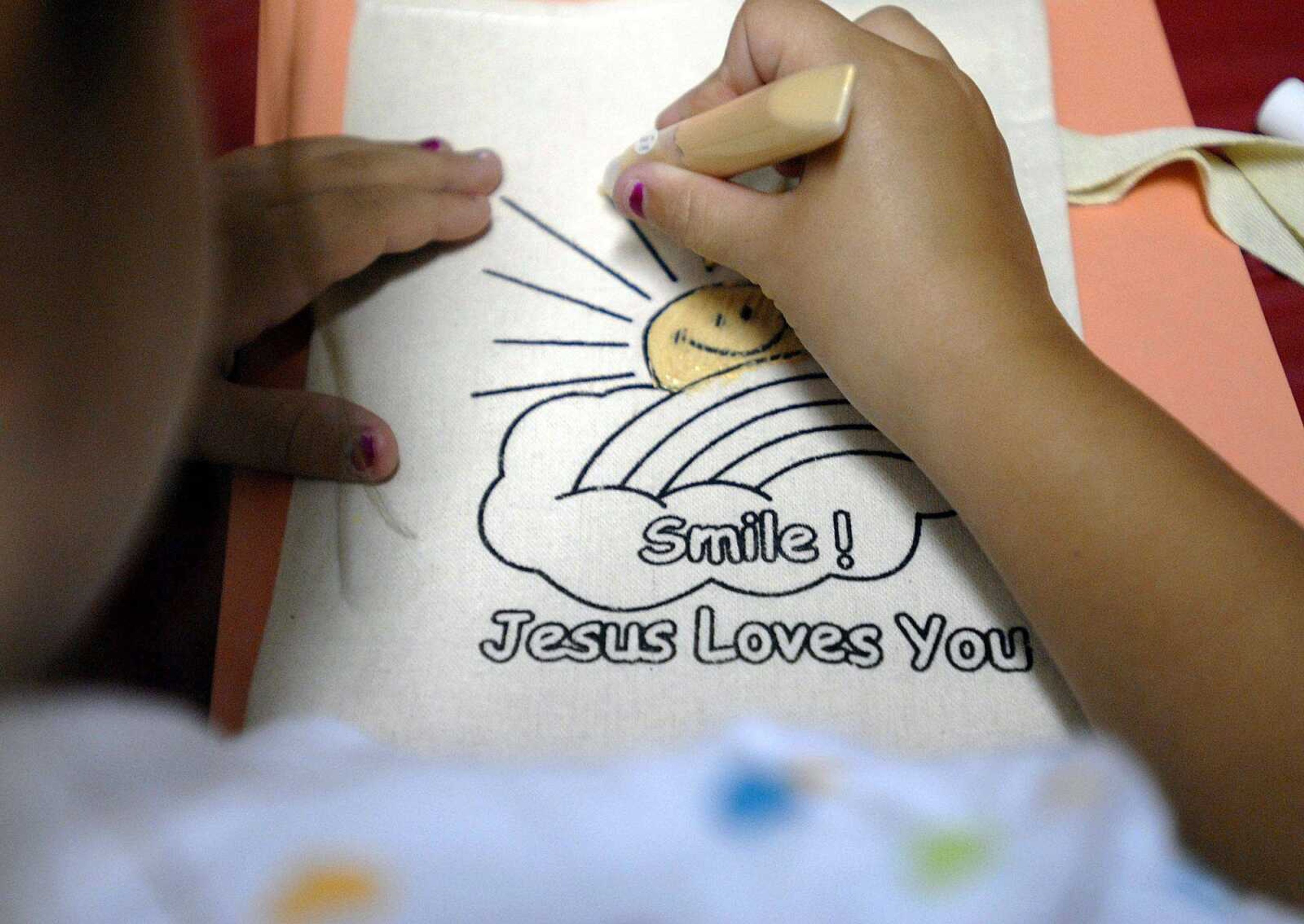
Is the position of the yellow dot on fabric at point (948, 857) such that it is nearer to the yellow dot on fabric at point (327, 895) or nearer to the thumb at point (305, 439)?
the yellow dot on fabric at point (327, 895)

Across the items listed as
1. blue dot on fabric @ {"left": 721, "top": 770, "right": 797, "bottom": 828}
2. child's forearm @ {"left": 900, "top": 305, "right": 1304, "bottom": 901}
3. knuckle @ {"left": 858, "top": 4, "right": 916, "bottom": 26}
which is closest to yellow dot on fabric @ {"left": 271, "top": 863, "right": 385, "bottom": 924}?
blue dot on fabric @ {"left": 721, "top": 770, "right": 797, "bottom": 828}

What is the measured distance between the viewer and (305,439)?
12.2 inches

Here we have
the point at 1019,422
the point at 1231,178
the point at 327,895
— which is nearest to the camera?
the point at 327,895

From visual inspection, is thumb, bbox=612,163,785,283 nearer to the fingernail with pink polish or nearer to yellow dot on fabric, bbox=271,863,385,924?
the fingernail with pink polish

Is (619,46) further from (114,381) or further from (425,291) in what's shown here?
(114,381)

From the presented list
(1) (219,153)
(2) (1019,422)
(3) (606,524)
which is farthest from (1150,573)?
(1) (219,153)

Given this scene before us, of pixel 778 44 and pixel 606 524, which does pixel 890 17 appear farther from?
pixel 606 524

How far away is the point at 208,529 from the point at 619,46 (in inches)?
9.7

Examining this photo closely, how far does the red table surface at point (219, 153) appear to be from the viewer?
22cm

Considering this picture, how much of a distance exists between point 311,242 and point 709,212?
0.14m

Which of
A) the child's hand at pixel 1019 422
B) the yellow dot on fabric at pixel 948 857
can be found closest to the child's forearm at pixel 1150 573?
the child's hand at pixel 1019 422

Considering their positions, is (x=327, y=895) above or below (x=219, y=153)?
below

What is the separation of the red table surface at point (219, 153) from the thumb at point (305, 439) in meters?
0.02

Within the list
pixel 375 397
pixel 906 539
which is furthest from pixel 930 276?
pixel 375 397
